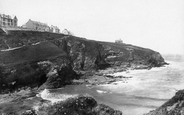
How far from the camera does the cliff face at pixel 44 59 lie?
47381 millimetres

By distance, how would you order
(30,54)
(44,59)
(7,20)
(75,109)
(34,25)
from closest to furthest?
(75,109) < (44,59) < (30,54) < (7,20) < (34,25)

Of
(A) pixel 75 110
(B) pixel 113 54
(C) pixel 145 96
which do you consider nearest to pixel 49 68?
(C) pixel 145 96

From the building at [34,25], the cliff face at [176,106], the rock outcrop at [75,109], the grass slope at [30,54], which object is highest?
the building at [34,25]

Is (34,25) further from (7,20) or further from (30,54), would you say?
(30,54)

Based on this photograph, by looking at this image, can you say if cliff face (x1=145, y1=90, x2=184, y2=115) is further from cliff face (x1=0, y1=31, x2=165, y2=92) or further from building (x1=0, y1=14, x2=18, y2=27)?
building (x1=0, y1=14, x2=18, y2=27)

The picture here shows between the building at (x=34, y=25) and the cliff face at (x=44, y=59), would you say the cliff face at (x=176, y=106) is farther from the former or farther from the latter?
the building at (x=34, y=25)

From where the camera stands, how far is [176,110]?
15.3 metres

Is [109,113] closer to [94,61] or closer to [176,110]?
[176,110]

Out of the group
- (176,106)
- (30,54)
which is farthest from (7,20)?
(176,106)

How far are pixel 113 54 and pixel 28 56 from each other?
62539 millimetres

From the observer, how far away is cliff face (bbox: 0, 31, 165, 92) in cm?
4738

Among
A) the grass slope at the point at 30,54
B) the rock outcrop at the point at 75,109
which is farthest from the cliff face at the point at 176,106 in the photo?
the grass slope at the point at 30,54

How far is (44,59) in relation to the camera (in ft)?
183

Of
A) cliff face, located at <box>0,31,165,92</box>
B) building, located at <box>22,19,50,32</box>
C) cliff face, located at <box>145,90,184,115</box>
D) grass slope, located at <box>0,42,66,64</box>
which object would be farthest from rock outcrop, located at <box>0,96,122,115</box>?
building, located at <box>22,19,50,32</box>
